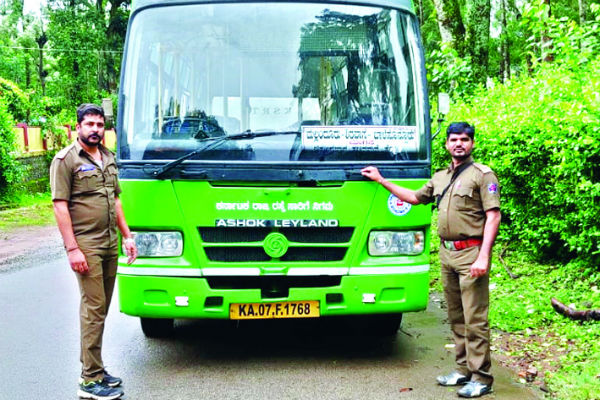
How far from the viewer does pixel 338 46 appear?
561 cm

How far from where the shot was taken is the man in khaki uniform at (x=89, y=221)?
4750 mm

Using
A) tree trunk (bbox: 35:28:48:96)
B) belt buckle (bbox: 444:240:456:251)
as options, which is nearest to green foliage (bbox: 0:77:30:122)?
belt buckle (bbox: 444:240:456:251)

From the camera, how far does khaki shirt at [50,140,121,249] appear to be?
4758mm

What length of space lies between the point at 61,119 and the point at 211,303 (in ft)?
86.7

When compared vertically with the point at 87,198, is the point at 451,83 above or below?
above

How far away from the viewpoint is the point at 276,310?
211 inches

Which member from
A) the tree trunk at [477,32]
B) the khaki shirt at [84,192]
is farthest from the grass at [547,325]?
the tree trunk at [477,32]

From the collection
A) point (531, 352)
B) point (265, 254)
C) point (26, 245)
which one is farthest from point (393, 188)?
point (26, 245)

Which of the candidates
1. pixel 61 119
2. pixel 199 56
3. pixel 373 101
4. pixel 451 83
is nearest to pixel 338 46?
pixel 373 101

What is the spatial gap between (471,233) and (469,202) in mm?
204

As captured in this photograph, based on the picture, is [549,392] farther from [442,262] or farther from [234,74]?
[234,74]

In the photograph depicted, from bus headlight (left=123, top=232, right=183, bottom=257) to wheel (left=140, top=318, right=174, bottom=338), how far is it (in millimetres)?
1212

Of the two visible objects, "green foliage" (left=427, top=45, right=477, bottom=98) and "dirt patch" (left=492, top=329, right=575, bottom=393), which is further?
"green foliage" (left=427, top=45, right=477, bottom=98)

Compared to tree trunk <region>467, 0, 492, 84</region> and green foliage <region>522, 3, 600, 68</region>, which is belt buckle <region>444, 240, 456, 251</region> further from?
tree trunk <region>467, 0, 492, 84</region>
